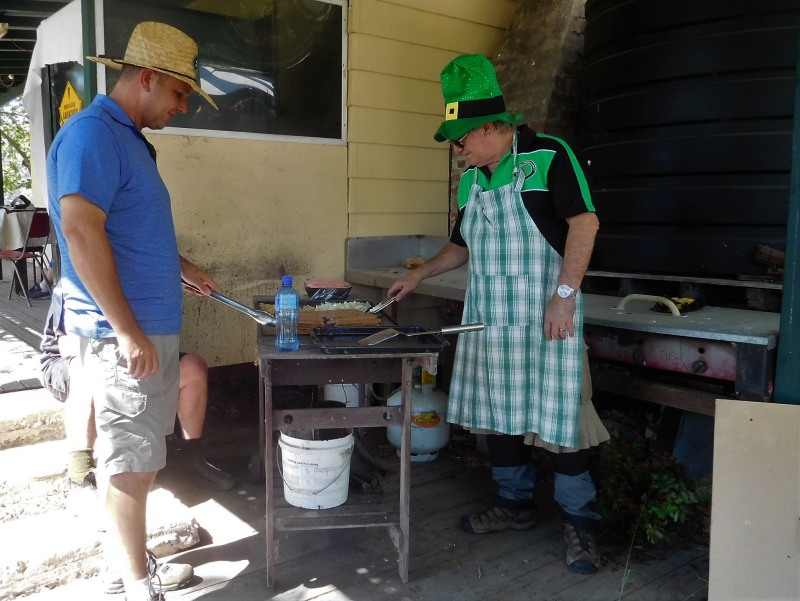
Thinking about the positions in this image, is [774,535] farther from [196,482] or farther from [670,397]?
[196,482]

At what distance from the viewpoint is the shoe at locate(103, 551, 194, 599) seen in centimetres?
261

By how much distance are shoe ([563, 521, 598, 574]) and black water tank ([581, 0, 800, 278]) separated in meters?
1.49

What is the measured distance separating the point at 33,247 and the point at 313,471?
647 cm

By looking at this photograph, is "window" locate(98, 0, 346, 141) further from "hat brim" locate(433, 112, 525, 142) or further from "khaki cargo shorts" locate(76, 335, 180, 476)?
"khaki cargo shorts" locate(76, 335, 180, 476)

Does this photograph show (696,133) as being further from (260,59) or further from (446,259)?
(260,59)

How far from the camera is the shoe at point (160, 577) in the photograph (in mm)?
2607

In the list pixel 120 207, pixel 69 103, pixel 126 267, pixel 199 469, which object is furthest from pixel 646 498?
pixel 69 103

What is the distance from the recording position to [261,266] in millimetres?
4590

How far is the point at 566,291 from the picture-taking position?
9.07 feet

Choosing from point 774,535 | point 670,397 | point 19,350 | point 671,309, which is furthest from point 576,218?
point 19,350

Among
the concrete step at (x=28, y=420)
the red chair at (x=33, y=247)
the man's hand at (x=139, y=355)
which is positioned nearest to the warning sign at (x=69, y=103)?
the concrete step at (x=28, y=420)

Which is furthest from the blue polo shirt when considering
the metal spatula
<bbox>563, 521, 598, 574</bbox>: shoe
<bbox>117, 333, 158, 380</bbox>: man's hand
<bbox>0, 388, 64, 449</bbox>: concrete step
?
<bbox>563, 521, 598, 574</bbox>: shoe

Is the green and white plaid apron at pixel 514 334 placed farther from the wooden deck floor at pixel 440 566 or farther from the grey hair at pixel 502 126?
the wooden deck floor at pixel 440 566

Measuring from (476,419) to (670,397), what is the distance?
928 mm
